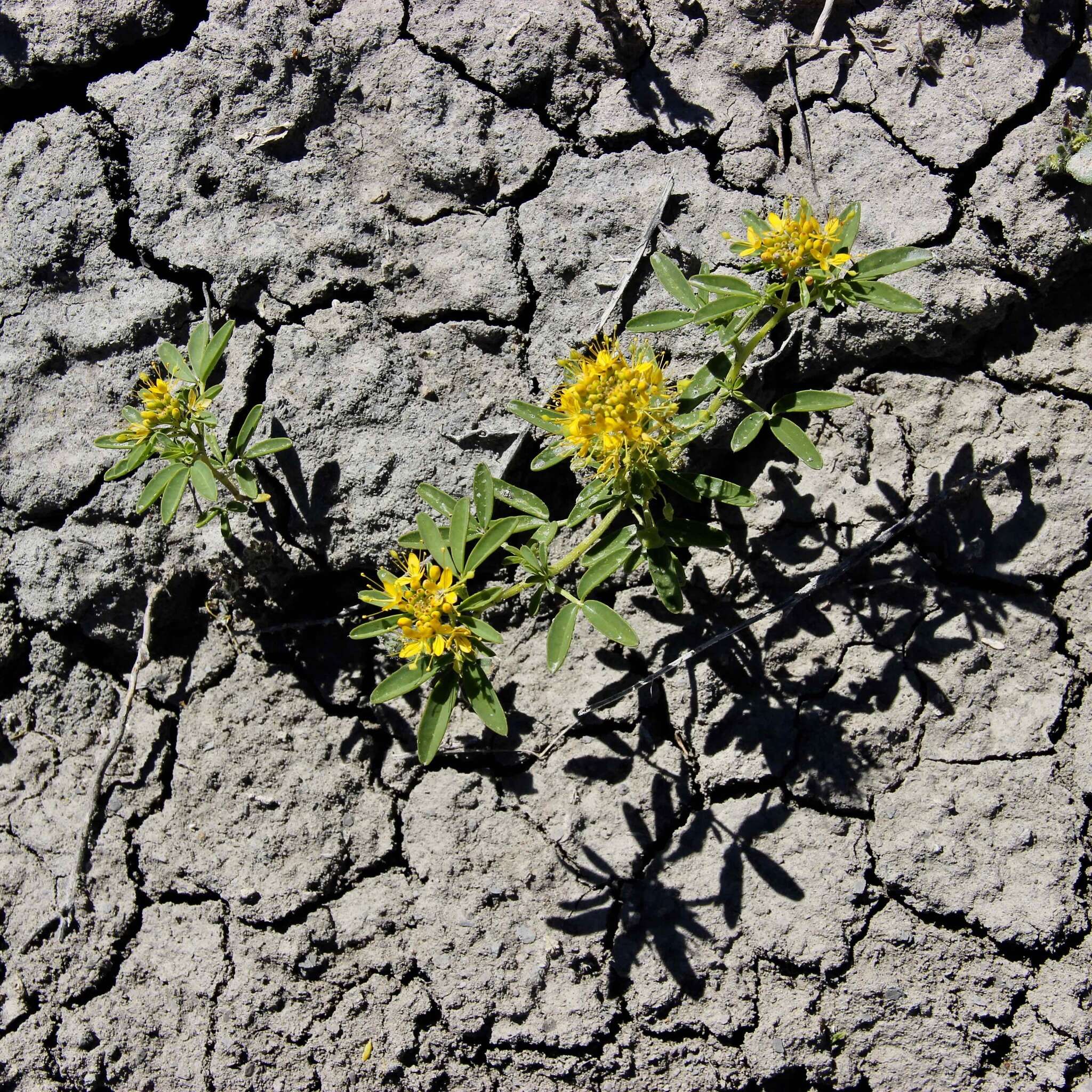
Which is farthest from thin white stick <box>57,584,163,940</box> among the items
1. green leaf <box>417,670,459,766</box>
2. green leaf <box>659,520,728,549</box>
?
green leaf <box>659,520,728,549</box>

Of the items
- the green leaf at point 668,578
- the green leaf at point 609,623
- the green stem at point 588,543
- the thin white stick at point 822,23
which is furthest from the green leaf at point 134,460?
the thin white stick at point 822,23

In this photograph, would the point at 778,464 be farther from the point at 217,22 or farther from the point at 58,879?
the point at 58,879

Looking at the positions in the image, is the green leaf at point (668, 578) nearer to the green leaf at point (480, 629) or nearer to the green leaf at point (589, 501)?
the green leaf at point (589, 501)

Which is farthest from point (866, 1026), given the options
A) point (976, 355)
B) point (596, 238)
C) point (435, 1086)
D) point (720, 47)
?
point (720, 47)

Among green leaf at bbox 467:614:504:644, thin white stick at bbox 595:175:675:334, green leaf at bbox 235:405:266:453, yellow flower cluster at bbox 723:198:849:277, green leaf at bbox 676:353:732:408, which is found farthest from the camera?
thin white stick at bbox 595:175:675:334

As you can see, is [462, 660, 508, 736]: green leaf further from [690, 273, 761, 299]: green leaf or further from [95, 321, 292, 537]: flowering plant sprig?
[690, 273, 761, 299]: green leaf
